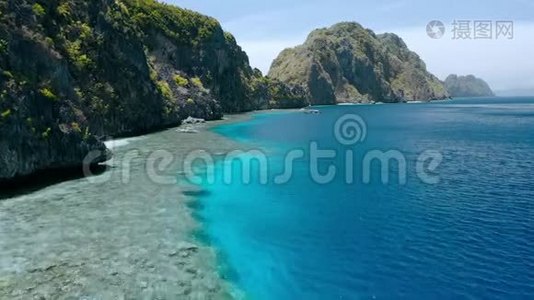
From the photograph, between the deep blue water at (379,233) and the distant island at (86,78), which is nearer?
the deep blue water at (379,233)

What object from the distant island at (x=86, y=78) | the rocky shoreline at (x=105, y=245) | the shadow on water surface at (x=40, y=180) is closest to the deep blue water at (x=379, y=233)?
the rocky shoreline at (x=105, y=245)

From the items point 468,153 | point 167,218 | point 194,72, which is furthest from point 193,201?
point 194,72

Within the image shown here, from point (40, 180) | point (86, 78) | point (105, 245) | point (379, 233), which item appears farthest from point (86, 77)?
point (379, 233)

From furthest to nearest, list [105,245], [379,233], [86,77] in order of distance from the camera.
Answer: [86,77], [379,233], [105,245]

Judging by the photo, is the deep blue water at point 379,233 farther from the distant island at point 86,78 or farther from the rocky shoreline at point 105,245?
the distant island at point 86,78

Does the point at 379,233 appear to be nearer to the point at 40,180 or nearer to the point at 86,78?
the point at 40,180

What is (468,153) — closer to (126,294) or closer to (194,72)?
(126,294)

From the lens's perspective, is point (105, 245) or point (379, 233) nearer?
point (105, 245)
